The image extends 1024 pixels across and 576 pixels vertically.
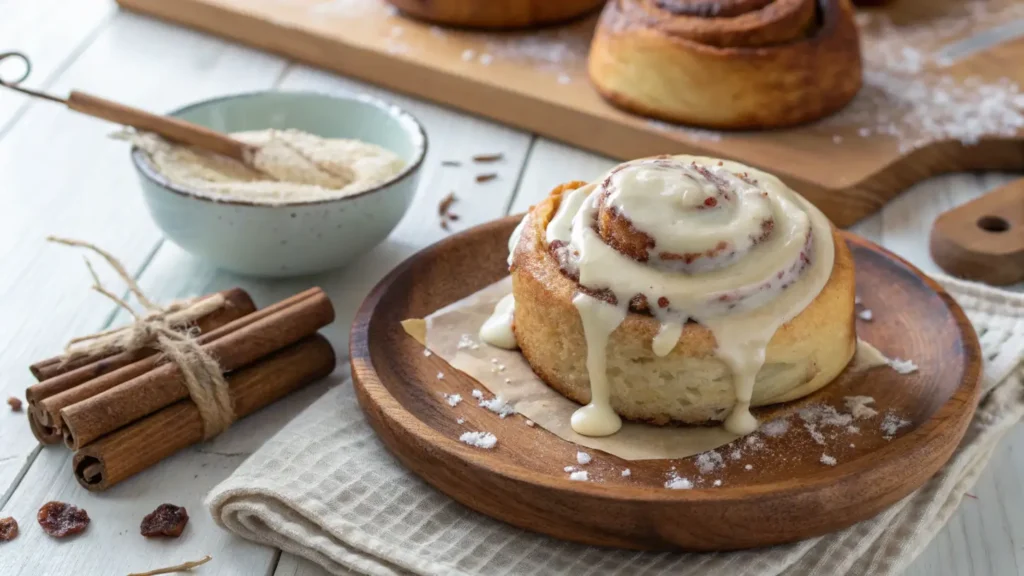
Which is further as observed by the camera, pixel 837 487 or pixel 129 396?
pixel 129 396

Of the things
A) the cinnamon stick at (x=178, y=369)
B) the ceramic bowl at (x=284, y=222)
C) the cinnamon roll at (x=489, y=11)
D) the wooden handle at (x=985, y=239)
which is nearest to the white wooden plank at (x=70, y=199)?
the cinnamon stick at (x=178, y=369)

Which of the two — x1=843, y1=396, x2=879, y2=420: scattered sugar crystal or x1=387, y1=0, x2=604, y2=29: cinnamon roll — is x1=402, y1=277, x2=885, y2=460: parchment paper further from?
x1=387, y1=0, x2=604, y2=29: cinnamon roll

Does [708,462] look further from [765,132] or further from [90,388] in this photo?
[765,132]

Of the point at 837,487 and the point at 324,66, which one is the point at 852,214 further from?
the point at 324,66

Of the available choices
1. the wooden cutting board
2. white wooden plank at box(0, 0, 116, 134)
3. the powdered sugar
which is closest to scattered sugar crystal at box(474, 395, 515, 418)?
the powdered sugar

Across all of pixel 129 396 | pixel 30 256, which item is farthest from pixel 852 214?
pixel 30 256

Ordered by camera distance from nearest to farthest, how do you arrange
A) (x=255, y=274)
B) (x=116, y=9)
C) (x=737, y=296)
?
(x=737, y=296) → (x=255, y=274) → (x=116, y=9)
